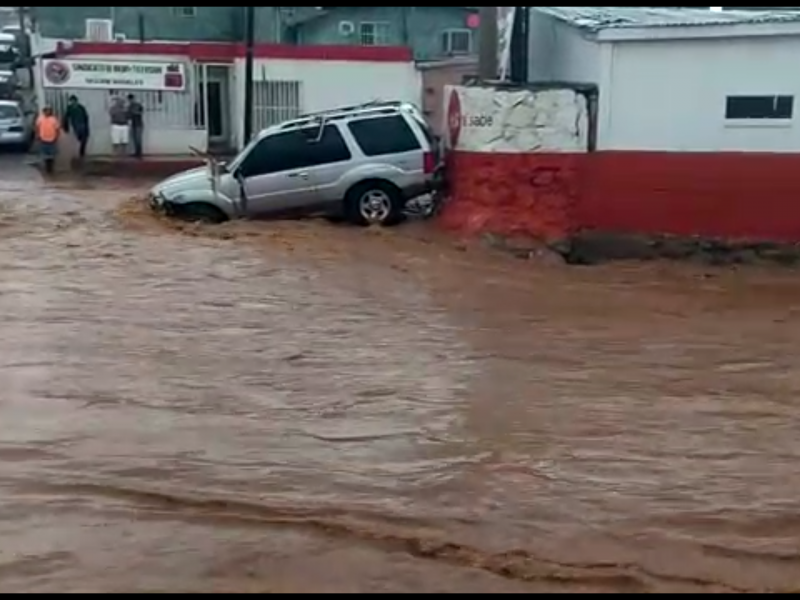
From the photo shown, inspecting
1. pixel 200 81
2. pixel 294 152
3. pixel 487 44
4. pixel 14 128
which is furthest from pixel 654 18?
pixel 14 128

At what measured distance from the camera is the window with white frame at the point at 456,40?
119ft

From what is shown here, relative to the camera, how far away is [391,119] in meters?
16.1

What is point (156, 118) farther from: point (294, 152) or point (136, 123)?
point (294, 152)

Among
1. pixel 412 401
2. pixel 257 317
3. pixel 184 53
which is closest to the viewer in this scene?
pixel 412 401

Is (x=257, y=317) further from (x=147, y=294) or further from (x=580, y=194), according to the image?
(x=580, y=194)

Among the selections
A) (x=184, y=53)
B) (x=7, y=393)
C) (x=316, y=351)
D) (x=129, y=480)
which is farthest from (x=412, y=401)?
(x=184, y=53)

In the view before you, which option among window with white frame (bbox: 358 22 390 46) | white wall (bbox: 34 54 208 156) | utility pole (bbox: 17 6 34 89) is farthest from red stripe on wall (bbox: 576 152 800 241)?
utility pole (bbox: 17 6 34 89)

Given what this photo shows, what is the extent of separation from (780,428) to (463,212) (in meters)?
8.28

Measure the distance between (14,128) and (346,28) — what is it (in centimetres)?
1158

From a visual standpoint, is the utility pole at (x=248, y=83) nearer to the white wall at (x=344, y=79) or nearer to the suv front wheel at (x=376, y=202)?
the white wall at (x=344, y=79)

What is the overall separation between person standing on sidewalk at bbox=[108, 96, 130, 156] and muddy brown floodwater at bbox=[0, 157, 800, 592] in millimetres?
13236

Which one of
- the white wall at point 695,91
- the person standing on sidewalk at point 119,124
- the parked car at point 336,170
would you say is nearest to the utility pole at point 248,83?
the person standing on sidewalk at point 119,124

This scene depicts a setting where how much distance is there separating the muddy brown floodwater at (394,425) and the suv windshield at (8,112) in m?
15.2

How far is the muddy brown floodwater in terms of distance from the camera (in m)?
6.10
